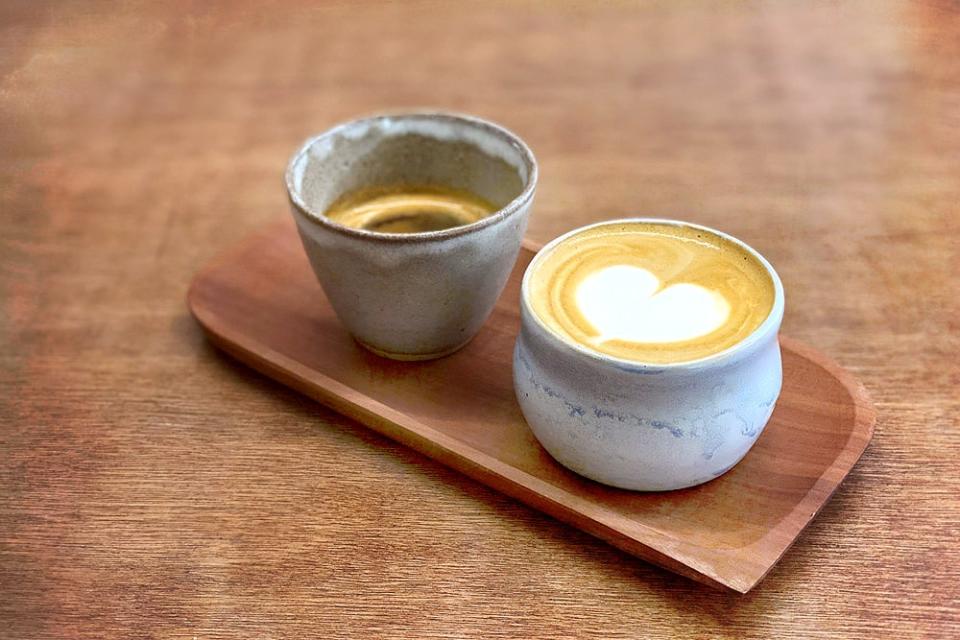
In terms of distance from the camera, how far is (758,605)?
0.58 metres

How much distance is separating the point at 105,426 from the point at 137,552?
0.14 m

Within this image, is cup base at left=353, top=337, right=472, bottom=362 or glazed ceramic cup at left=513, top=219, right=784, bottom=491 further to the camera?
cup base at left=353, top=337, right=472, bottom=362

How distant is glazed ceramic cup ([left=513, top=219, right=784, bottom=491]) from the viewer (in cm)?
58

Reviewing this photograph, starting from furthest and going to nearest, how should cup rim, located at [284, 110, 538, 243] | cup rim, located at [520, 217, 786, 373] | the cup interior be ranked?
the cup interior < cup rim, located at [284, 110, 538, 243] < cup rim, located at [520, 217, 786, 373]

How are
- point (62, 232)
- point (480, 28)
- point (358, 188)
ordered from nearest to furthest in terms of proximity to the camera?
1. point (358, 188)
2. point (62, 232)
3. point (480, 28)

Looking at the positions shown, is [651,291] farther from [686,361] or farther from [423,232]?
[423,232]

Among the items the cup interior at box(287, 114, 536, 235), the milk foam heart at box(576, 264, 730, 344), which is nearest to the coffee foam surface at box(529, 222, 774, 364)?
the milk foam heart at box(576, 264, 730, 344)

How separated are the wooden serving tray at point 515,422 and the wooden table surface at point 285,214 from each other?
0.09ft

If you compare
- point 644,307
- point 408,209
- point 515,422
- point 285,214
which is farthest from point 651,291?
point 285,214

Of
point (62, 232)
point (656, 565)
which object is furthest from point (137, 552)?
point (62, 232)

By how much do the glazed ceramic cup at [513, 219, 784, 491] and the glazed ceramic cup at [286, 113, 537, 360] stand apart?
0.29ft

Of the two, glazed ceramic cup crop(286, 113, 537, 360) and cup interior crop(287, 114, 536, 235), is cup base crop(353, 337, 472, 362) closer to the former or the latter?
glazed ceramic cup crop(286, 113, 537, 360)

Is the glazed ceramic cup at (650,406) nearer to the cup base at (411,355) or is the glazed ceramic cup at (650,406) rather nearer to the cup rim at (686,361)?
the cup rim at (686,361)

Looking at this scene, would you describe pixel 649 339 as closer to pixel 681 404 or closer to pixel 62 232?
pixel 681 404
